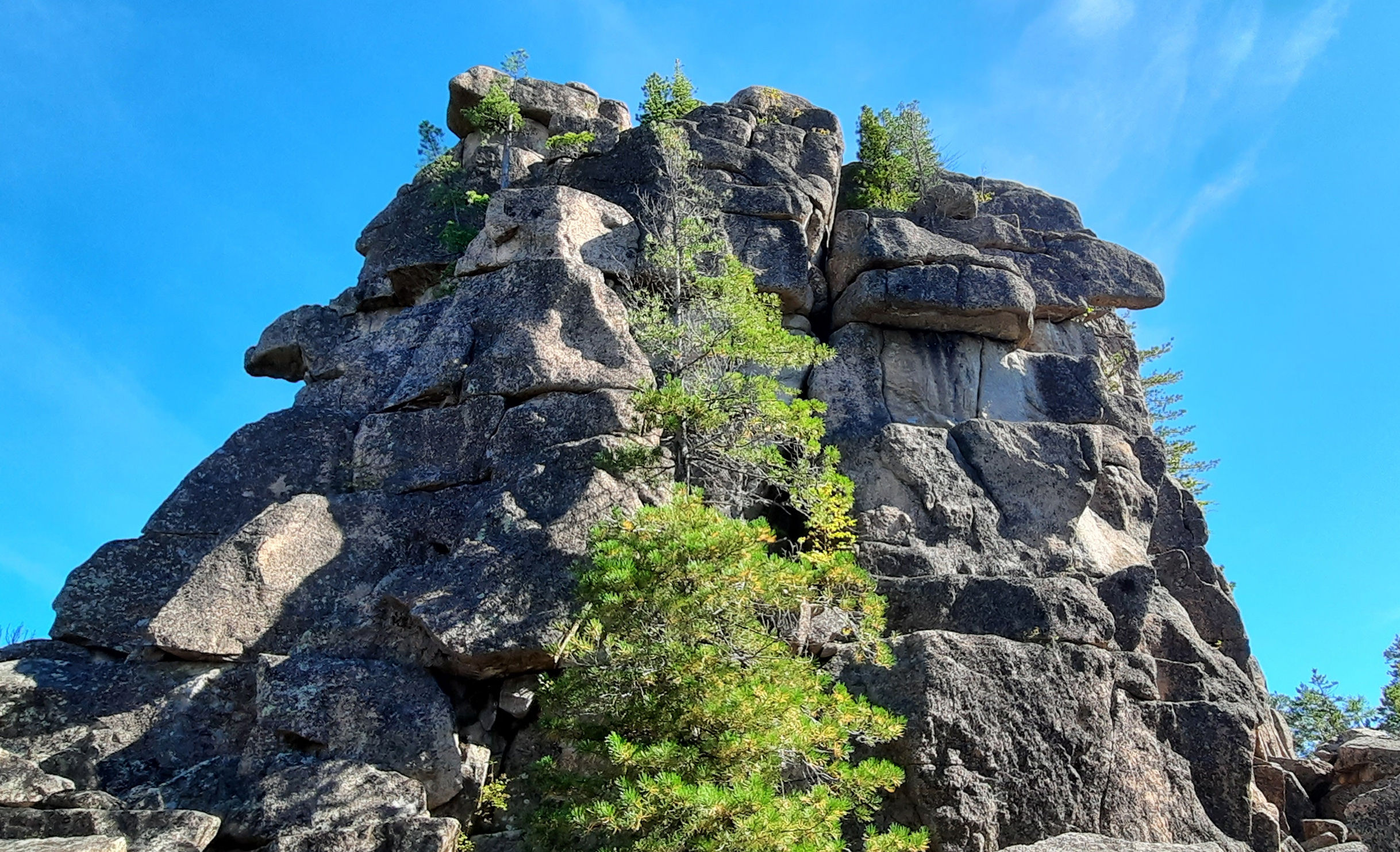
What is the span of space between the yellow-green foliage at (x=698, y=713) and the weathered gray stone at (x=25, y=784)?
20.4 ft

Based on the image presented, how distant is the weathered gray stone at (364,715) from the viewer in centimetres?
1370

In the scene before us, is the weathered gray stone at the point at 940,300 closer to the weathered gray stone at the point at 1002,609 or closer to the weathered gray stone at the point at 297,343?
the weathered gray stone at the point at 1002,609

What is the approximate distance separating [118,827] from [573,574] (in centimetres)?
617

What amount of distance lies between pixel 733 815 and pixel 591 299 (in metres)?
11.8

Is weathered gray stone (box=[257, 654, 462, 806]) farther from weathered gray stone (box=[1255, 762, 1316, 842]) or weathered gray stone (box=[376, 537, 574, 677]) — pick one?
weathered gray stone (box=[1255, 762, 1316, 842])

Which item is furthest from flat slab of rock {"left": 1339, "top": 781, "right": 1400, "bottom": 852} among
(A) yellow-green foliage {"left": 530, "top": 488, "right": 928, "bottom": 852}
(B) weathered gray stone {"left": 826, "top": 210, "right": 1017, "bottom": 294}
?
(B) weathered gray stone {"left": 826, "top": 210, "right": 1017, "bottom": 294}

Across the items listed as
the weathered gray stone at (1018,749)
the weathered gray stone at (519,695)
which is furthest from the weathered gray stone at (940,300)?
the weathered gray stone at (519,695)

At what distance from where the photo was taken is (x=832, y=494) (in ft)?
57.3

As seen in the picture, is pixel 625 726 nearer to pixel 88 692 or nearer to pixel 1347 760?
pixel 88 692

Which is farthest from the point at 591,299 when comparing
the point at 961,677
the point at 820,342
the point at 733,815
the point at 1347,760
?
the point at 1347,760

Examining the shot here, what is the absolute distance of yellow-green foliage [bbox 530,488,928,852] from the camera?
10.2 meters

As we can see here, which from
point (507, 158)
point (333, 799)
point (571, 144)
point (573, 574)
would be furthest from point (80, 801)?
point (507, 158)

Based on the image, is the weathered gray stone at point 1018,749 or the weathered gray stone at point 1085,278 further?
the weathered gray stone at point 1085,278

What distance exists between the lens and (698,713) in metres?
11.4
